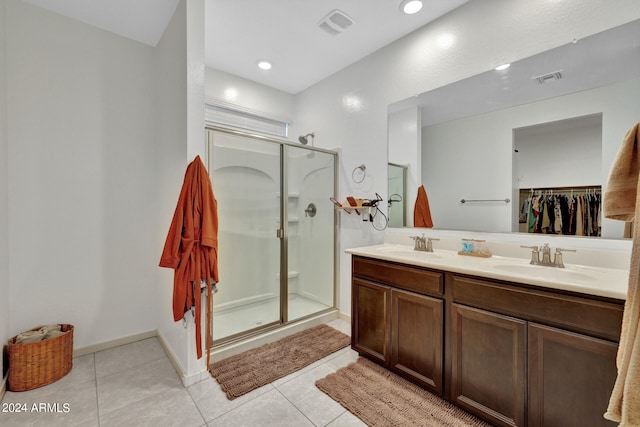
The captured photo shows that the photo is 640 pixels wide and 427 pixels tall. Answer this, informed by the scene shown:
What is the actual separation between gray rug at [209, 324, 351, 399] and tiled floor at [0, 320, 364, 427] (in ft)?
0.20

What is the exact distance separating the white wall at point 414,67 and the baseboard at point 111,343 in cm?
194

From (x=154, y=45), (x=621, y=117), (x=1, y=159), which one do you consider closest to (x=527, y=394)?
(x=621, y=117)

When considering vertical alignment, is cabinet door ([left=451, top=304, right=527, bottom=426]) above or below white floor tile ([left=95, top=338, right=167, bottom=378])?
above

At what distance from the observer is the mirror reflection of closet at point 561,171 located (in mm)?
1605

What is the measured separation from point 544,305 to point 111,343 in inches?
124

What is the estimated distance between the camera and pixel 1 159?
71.5 inches

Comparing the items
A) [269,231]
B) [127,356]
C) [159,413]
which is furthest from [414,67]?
[127,356]

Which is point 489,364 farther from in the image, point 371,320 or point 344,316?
point 344,316

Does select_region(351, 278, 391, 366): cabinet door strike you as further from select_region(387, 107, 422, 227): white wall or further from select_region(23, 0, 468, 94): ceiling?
select_region(23, 0, 468, 94): ceiling

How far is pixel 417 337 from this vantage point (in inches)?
69.9

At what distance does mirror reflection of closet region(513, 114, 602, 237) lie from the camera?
5.27ft

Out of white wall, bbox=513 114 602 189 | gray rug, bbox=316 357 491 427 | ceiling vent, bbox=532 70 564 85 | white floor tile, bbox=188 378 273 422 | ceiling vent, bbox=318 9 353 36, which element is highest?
ceiling vent, bbox=318 9 353 36

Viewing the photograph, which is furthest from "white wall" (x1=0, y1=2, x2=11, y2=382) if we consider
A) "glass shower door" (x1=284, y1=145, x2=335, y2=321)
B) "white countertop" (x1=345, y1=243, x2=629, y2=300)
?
"white countertop" (x1=345, y1=243, x2=629, y2=300)

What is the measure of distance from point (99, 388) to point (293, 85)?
341cm
